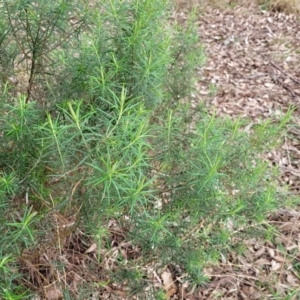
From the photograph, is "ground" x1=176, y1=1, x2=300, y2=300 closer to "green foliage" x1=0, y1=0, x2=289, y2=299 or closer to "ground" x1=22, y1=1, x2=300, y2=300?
"ground" x1=22, y1=1, x2=300, y2=300

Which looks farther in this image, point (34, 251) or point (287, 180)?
point (287, 180)

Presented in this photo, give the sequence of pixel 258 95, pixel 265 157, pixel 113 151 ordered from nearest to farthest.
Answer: pixel 113 151
pixel 265 157
pixel 258 95

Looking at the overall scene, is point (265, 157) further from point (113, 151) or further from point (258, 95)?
point (113, 151)

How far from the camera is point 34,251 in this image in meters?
1.93

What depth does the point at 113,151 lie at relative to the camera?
4.63ft

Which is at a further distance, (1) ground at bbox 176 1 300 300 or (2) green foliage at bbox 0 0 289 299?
(1) ground at bbox 176 1 300 300

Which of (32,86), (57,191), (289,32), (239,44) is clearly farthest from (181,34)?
(289,32)

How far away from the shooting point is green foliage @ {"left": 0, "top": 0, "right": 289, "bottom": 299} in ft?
5.07

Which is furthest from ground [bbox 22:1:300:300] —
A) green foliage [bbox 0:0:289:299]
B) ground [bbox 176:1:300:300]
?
green foliage [bbox 0:0:289:299]

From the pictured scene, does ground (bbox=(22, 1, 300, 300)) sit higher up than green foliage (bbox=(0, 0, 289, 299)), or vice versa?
green foliage (bbox=(0, 0, 289, 299))

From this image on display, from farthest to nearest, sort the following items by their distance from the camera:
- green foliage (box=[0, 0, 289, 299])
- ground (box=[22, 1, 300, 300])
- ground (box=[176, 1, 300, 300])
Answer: ground (box=[176, 1, 300, 300]), ground (box=[22, 1, 300, 300]), green foliage (box=[0, 0, 289, 299])

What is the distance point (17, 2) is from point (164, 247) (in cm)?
115

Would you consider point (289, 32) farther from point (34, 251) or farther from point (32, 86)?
point (34, 251)

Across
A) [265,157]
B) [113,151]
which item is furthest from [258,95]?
[113,151]
